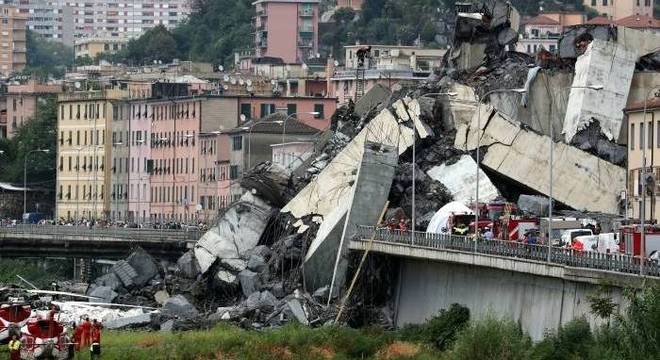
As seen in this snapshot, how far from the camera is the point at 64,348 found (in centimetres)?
9544

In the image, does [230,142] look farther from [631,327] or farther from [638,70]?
[631,327]

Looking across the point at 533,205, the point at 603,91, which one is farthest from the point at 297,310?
the point at 603,91

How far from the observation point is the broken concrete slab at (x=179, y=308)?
387 feet

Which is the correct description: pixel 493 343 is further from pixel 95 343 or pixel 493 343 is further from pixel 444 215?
pixel 444 215

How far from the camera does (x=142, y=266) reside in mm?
134000

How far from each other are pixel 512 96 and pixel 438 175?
684cm

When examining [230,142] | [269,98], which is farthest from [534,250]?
[269,98]

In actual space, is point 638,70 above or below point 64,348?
above

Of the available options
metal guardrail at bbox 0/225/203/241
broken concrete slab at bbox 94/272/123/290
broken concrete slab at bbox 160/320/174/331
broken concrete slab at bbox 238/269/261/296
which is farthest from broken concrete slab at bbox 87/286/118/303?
broken concrete slab at bbox 160/320/174/331

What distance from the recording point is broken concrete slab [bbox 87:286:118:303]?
426 ft

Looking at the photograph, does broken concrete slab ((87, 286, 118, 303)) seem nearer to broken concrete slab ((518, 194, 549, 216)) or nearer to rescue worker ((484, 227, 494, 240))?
broken concrete slab ((518, 194, 549, 216))

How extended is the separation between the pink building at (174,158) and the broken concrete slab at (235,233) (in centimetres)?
5884

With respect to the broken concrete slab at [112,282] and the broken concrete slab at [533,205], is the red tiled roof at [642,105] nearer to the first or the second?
the broken concrete slab at [533,205]

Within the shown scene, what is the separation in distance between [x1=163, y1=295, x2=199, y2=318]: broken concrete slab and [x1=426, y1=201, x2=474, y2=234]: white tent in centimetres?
1070
